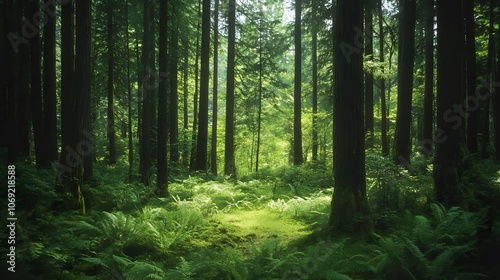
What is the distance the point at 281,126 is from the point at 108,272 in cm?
2834

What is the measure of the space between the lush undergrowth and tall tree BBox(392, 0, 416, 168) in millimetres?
2735

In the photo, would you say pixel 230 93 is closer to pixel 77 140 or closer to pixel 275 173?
pixel 275 173

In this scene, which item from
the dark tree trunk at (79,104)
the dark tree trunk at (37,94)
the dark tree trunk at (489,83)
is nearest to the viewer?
the dark tree trunk at (79,104)

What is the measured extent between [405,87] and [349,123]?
758 cm

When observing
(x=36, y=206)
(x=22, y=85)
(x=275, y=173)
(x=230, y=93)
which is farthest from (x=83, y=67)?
(x=275, y=173)

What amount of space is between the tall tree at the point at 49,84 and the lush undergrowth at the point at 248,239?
164 inches

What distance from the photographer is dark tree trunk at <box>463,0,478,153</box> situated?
14281 mm

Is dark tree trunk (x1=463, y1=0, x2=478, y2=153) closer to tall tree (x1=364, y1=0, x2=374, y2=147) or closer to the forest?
the forest

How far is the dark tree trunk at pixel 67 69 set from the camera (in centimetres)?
828

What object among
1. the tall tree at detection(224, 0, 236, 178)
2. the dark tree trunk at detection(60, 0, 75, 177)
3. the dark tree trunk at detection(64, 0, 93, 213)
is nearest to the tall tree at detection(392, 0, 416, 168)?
the tall tree at detection(224, 0, 236, 178)

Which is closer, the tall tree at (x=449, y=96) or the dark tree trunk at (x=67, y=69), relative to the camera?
the tall tree at (x=449, y=96)

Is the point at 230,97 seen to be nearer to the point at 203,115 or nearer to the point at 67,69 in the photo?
the point at 203,115

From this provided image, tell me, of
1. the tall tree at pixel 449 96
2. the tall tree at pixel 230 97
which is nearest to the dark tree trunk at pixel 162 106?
the tall tree at pixel 230 97

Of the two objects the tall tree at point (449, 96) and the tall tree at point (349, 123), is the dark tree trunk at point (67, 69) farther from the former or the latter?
the tall tree at point (449, 96)
